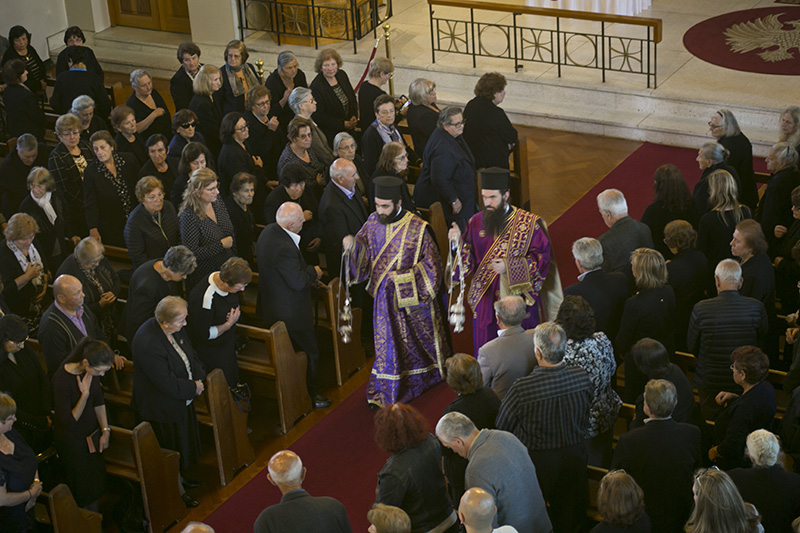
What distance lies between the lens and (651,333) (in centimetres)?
650

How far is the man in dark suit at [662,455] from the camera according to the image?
532 cm

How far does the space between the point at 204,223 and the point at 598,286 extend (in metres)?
2.88

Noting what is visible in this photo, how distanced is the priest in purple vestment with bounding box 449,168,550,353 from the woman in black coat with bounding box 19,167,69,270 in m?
3.43

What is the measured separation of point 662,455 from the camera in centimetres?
532

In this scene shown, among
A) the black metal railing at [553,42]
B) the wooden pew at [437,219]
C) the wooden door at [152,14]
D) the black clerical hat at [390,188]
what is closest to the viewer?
the black clerical hat at [390,188]

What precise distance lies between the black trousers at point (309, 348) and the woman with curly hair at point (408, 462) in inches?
98.1

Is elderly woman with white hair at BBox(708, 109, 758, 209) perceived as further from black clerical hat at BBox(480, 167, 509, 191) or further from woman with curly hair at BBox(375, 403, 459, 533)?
woman with curly hair at BBox(375, 403, 459, 533)

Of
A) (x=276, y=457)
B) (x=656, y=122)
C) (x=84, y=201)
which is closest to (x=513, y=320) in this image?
(x=276, y=457)

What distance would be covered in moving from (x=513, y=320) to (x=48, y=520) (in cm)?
310

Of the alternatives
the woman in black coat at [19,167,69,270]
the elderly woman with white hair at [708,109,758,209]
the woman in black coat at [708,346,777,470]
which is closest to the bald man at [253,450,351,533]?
the woman in black coat at [708,346,777,470]

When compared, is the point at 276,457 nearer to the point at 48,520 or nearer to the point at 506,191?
the point at 48,520

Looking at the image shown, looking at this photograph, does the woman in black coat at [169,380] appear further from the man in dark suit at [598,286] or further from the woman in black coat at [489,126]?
the woman in black coat at [489,126]

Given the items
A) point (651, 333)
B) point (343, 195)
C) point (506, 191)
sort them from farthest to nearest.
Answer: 1. point (343, 195)
2. point (506, 191)
3. point (651, 333)

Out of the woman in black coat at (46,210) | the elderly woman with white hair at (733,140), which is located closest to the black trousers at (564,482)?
the elderly woman with white hair at (733,140)
